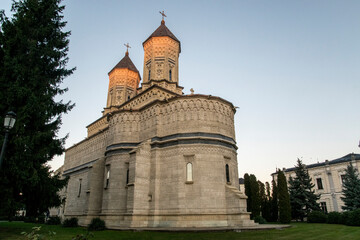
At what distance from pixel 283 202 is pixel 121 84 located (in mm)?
24647

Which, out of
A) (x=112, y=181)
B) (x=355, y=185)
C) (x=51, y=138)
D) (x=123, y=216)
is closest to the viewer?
(x=51, y=138)

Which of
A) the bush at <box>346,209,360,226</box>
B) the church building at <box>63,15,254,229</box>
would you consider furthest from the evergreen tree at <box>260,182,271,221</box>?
the church building at <box>63,15,254,229</box>

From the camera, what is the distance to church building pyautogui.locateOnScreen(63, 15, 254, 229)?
1798 cm

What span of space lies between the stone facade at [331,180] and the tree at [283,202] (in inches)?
663

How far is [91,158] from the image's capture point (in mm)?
30906

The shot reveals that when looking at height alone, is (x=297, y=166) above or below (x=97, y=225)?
above

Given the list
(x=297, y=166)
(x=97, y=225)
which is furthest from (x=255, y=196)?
(x=97, y=225)

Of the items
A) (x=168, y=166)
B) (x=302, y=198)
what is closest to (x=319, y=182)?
(x=302, y=198)

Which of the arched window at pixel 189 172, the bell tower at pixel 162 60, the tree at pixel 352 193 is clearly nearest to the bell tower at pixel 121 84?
the bell tower at pixel 162 60

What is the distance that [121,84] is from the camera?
33.6m

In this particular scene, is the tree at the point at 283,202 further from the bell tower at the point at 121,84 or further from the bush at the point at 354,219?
the bell tower at the point at 121,84

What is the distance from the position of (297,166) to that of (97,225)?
2723 centimetres

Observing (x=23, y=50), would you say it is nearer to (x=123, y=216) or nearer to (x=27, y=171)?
(x=27, y=171)

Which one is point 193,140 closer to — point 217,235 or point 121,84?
point 217,235
